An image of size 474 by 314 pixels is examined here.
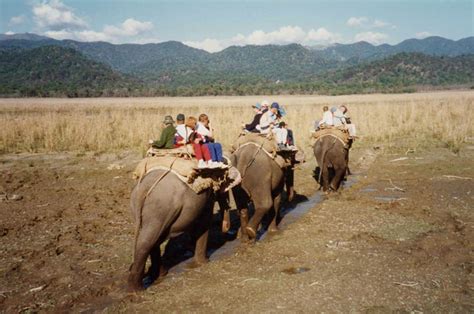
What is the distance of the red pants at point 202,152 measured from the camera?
22.4 feet

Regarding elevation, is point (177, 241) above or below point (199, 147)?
below

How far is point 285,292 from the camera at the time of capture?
609cm

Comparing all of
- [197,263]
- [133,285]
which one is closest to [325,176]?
[197,263]

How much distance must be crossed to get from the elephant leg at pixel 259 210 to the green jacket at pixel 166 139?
2.05m

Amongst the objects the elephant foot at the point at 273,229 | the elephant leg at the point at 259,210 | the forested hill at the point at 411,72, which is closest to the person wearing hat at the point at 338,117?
the elephant foot at the point at 273,229

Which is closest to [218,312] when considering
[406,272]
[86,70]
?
[406,272]

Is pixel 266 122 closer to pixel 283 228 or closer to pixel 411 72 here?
pixel 283 228

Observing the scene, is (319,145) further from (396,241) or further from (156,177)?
(156,177)

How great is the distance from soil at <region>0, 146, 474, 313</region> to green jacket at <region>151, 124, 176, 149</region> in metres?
2.01

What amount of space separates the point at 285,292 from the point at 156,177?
2367 millimetres

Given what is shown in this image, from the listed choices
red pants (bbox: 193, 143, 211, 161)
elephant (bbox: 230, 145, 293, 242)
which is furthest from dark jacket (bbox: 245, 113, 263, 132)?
red pants (bbox: 193, 143, 211, 161)

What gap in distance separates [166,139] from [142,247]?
72.0 inches

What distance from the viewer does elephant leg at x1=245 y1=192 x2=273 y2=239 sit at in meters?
8.05

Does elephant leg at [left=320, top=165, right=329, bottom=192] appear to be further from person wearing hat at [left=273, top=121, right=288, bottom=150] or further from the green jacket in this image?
the green jacket
